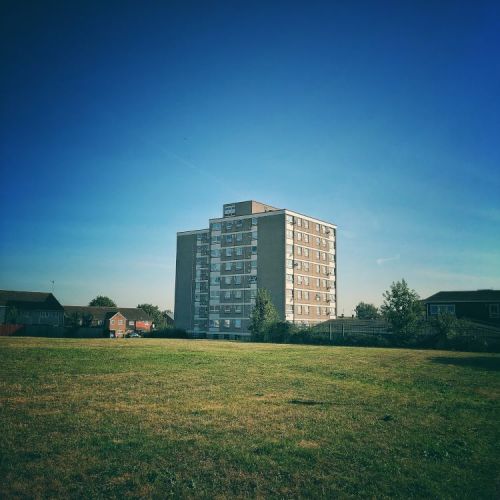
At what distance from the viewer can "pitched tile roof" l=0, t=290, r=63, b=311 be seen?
98000 mm

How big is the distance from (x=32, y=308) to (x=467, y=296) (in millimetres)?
95454

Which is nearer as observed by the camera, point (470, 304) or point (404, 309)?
point (404, 309)

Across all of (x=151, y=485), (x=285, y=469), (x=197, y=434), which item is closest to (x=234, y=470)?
(x=285, y=469)

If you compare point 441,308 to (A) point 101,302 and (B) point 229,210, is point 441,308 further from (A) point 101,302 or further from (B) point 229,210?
(A) point 101,302

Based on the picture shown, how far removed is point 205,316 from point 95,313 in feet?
152

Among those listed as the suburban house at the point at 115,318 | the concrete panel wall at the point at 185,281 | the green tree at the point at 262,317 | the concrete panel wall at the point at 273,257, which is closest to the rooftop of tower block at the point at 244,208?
the concrete panel wall at the point at 273,257

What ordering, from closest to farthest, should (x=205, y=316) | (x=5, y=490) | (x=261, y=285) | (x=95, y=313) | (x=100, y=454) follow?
(x=5, y=490) → (x=100, y=454) → (x=261, y=285) → (x=205, y=316) → (x=95, y=313)

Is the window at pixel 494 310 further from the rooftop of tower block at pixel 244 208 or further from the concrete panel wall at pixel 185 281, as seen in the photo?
the concrete panel wall at pixel 185 281

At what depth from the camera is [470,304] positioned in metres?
59.7

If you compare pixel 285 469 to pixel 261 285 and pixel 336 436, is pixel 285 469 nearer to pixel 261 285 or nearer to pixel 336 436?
pixel 336 436

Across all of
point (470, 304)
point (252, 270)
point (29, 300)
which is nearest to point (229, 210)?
point (252, 270)

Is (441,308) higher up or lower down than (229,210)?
lower down

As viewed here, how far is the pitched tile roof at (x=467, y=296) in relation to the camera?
58906mm

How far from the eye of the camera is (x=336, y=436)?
28.7 feet
